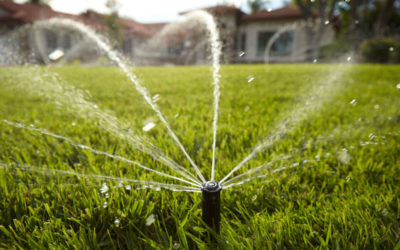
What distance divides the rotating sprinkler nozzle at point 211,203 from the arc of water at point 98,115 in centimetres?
34

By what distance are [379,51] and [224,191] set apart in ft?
50.9

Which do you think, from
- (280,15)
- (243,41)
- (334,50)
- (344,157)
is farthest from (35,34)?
(344,157)

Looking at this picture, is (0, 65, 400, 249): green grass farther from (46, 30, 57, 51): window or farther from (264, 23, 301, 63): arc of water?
(46, 30, 57, 51): window

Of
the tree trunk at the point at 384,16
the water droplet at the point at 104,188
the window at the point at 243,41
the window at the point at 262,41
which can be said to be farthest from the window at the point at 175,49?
the water droplet at the point at 104,188

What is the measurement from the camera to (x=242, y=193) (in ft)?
4.50

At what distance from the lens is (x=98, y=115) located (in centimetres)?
285

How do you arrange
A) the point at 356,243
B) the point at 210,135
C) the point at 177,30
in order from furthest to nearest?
1. the point at 177,30
2. the point at 210,135
3. the point at 356,243

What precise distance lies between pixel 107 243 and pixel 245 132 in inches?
56.0

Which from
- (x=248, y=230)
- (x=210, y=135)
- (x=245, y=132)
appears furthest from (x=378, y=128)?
(x=248, y=230)

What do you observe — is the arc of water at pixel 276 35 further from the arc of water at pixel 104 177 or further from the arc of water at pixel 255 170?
the arc of water at pixel 104 177

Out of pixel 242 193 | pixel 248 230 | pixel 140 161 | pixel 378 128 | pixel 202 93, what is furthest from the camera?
pixel 202 93

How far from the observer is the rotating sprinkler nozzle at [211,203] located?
860mm

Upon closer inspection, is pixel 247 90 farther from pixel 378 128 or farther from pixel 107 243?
pixel 107 243

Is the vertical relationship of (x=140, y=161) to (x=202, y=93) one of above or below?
below
